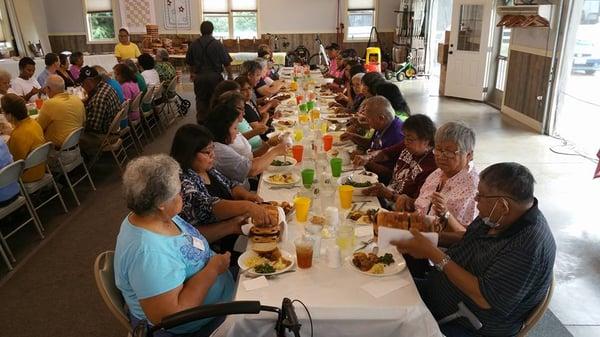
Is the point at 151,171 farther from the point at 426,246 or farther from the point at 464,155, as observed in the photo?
the point at 464,155

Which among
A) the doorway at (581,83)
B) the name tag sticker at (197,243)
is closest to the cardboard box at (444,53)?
the doorway at (581,83)

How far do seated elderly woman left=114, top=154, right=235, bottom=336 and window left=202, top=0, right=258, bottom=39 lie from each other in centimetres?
1323

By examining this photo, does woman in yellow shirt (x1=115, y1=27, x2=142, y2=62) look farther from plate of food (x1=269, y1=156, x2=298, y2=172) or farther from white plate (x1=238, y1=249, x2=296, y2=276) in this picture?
white plate (x1=238, y1=249, x2=296, y2=276)

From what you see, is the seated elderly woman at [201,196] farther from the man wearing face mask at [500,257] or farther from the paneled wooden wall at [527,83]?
the paneled wooden wall at [527,83]

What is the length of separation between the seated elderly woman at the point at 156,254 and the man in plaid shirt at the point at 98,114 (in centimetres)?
395

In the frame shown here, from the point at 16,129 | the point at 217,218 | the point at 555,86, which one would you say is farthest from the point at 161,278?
the point at 555,86

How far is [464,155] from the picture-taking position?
2322mm

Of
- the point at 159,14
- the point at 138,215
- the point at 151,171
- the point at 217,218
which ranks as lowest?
the point at 217,218

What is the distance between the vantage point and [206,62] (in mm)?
6797

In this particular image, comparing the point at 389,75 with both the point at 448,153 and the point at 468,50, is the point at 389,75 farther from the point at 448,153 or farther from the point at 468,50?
the point at 448,153

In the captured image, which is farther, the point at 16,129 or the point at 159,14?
the point at 159,14

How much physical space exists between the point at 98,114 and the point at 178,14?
32.0 feet

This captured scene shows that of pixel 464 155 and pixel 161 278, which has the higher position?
pixel 464 155

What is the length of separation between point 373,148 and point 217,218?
1717 mm
